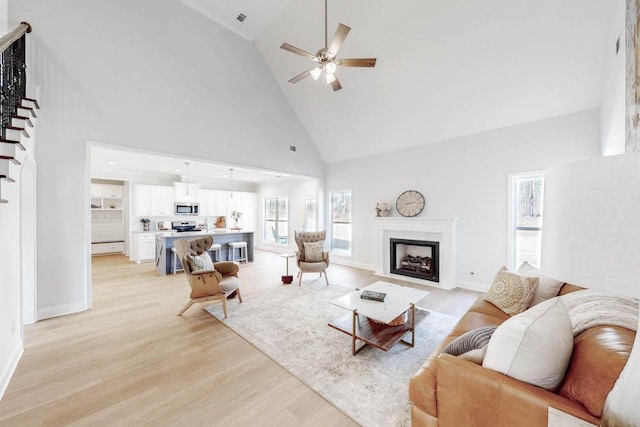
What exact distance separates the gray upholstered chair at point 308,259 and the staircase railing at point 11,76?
382 cm

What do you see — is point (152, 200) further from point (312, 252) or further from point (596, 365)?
point (596, 365)

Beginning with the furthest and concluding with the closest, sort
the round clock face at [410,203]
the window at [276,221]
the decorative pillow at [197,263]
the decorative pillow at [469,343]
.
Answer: the window at [276,221] → the round clock face at [410,203] → the decorative pillow at [197,263] → the decorative pillow at [469,343]

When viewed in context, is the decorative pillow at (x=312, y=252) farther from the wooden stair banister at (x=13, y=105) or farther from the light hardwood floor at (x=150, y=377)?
the wooden stair banister at (x=13, y=105)

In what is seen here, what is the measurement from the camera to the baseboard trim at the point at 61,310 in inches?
122

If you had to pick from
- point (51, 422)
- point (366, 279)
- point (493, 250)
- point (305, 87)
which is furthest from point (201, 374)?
point (305, 87)

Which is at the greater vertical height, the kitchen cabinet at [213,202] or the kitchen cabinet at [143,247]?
the kitchen cabinet at [213,202]

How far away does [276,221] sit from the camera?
28.8 feet

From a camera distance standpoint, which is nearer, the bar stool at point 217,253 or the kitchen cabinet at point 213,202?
the bar stool at point 217,253

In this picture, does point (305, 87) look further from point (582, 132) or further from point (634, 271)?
point (634, 271)

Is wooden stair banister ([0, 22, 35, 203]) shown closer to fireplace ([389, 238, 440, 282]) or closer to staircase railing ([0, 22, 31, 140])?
staircase railing ([0, 22, 31, 140])

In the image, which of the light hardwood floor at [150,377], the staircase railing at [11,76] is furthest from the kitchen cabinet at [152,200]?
the staircase railing at [11,76]

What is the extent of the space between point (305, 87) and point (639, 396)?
18.3ft

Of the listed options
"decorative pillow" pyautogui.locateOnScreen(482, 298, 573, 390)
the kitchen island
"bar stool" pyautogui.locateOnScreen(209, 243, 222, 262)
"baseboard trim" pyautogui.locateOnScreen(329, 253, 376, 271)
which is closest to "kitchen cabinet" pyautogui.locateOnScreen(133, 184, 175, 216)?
the kitchen island

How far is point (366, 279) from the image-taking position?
16.4 ft
